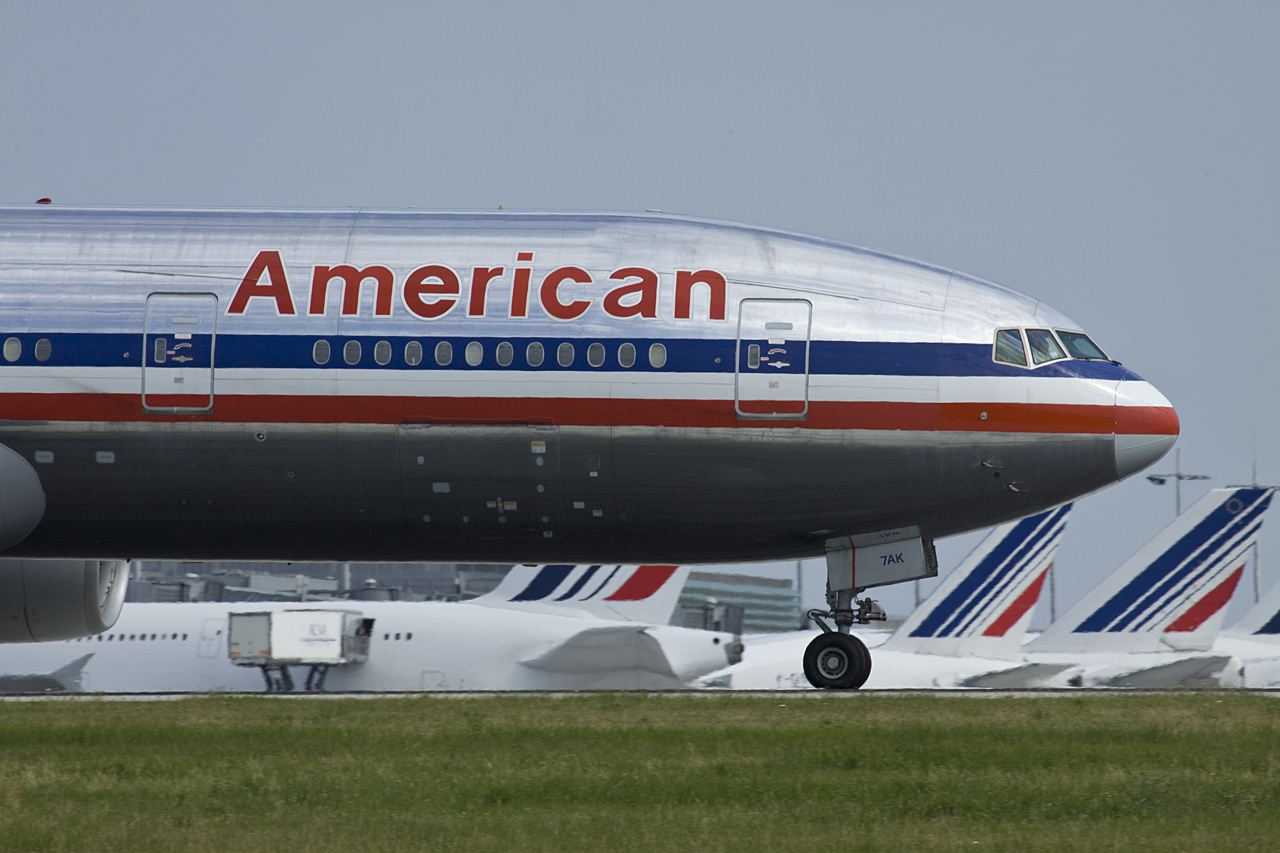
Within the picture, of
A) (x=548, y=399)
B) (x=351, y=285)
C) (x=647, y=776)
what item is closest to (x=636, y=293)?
(x=548, y=399)

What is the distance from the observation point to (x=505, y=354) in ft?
56.6

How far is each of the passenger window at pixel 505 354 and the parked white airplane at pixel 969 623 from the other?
1266 inches

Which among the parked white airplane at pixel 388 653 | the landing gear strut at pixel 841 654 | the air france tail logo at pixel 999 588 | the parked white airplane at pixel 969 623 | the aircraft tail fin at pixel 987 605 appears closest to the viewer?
the landing gear strut at pixel 841 654

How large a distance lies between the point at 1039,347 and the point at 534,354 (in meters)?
6.22

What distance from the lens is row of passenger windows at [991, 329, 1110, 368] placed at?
57.3 feet

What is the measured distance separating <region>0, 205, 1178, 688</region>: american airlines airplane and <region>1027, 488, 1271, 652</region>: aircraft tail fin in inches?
1113

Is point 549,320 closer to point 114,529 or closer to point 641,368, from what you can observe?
point 641,368

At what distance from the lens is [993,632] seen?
Result: 158 feet

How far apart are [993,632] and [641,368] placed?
3393 centimetres

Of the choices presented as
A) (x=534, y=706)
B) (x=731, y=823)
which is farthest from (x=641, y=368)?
(x=731, y=823)

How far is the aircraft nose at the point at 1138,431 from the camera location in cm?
1712

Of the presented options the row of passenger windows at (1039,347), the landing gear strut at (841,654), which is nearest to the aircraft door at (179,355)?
the landing gear strut at (841,654)

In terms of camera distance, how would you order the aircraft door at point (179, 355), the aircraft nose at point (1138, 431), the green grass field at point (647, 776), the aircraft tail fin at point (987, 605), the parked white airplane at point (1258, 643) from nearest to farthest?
the green grass field at point (647, 776)
the aircraft nose at point (1138, 431)
the aircraft door at point (179, 355)
the parked white airplane at point (1258, 643)
the aircraft tail fin at point (987, 605)

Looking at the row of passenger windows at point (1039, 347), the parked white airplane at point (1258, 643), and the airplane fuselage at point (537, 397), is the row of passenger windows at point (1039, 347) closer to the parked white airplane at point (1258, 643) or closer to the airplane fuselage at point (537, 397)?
the airplane fuselage at point (537, 397)
